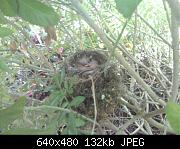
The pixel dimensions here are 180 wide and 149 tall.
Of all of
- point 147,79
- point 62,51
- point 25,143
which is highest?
point 62,51

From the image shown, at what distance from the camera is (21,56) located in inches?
54.6

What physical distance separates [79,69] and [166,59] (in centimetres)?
75

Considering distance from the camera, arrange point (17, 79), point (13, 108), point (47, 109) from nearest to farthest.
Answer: point (13, 108) → point (47, 109) → point (17, 79)

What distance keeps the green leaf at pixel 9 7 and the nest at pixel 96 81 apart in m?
0.40

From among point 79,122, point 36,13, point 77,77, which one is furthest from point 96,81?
point 36,13

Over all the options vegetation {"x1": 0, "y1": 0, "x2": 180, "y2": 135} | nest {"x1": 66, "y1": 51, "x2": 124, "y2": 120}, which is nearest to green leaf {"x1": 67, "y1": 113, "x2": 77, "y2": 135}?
vegetation {"x1": 0, "y1": 0, "x2": 180, "y2": 135}

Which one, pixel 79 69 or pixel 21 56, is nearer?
pixel 79 69

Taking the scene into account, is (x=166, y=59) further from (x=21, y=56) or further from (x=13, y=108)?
(x=13, y=108)

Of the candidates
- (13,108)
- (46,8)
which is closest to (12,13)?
(46,8)

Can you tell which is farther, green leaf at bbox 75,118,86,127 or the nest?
the nest

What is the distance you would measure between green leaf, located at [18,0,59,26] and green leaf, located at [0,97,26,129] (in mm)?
157

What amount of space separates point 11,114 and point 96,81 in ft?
1.75

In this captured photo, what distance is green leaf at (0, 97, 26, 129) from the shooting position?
0.46 metres

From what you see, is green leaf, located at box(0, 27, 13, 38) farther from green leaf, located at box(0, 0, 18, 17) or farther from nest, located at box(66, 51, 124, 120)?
nest, located at box(66, 51, 124, 120)
